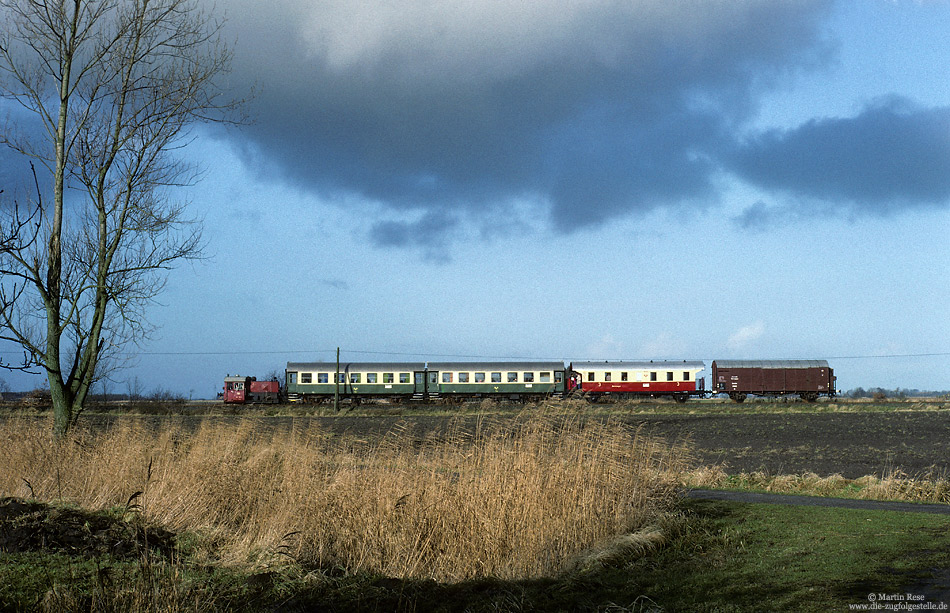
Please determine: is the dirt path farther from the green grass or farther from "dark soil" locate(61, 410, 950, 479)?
"dark soil" locate(61, 410, 950, 479)

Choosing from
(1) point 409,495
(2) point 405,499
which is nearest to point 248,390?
(2) point 405,499

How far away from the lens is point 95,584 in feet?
20.5

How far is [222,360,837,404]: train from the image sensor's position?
51.5m

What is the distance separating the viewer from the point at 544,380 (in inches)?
2024

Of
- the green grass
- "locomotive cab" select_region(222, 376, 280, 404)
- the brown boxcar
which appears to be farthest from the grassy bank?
"locomotive cab" select_region(222, 376, 280, 404)

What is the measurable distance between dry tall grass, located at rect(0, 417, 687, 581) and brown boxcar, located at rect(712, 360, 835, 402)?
44281mm

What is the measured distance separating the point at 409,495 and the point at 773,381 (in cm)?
4940

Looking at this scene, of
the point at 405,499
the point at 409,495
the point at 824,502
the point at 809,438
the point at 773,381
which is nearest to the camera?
the point at 409,495

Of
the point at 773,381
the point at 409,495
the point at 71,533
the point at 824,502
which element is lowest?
the point at 824,502

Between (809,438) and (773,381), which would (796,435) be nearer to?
(809,438)

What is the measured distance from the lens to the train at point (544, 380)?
5150cm

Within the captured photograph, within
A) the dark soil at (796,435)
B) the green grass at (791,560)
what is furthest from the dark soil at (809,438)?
the green grass at (791,560)

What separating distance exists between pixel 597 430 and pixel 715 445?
16.0 metres

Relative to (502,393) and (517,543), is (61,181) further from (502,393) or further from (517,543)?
(502,393)
